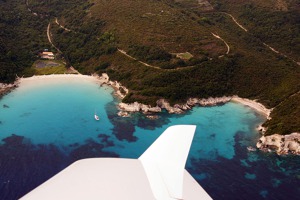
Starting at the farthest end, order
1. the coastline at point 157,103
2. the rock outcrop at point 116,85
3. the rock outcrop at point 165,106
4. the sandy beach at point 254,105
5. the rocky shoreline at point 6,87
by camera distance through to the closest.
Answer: the rock outcrop at point 116,85 < the rocky shoreline at point 6,87 < the sandy beach at point 254,105 < the rock outcrop at point 165,106 < the coastline at point 157,103

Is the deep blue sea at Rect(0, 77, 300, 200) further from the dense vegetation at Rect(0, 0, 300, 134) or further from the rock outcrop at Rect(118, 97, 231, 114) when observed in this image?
the dense vegetation at Rect(0, 0, 300, 134)

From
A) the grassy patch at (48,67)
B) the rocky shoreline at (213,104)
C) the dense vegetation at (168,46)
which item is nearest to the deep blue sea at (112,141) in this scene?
the rocky shoreline at (213,104)

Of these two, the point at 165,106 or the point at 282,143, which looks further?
the point at 165,106

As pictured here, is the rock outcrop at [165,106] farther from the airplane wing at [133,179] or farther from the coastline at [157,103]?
the airplane wing at [133,179]

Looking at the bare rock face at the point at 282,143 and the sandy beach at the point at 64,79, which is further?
the sandy beach at the point at 64,79

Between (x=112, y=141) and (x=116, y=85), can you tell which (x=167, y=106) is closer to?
(x=116, y=85)

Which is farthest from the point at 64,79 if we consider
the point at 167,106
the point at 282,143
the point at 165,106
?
the point at 282,143

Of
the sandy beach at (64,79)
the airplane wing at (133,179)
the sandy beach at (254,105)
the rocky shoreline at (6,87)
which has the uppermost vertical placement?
the airplane wing at (133,179)
